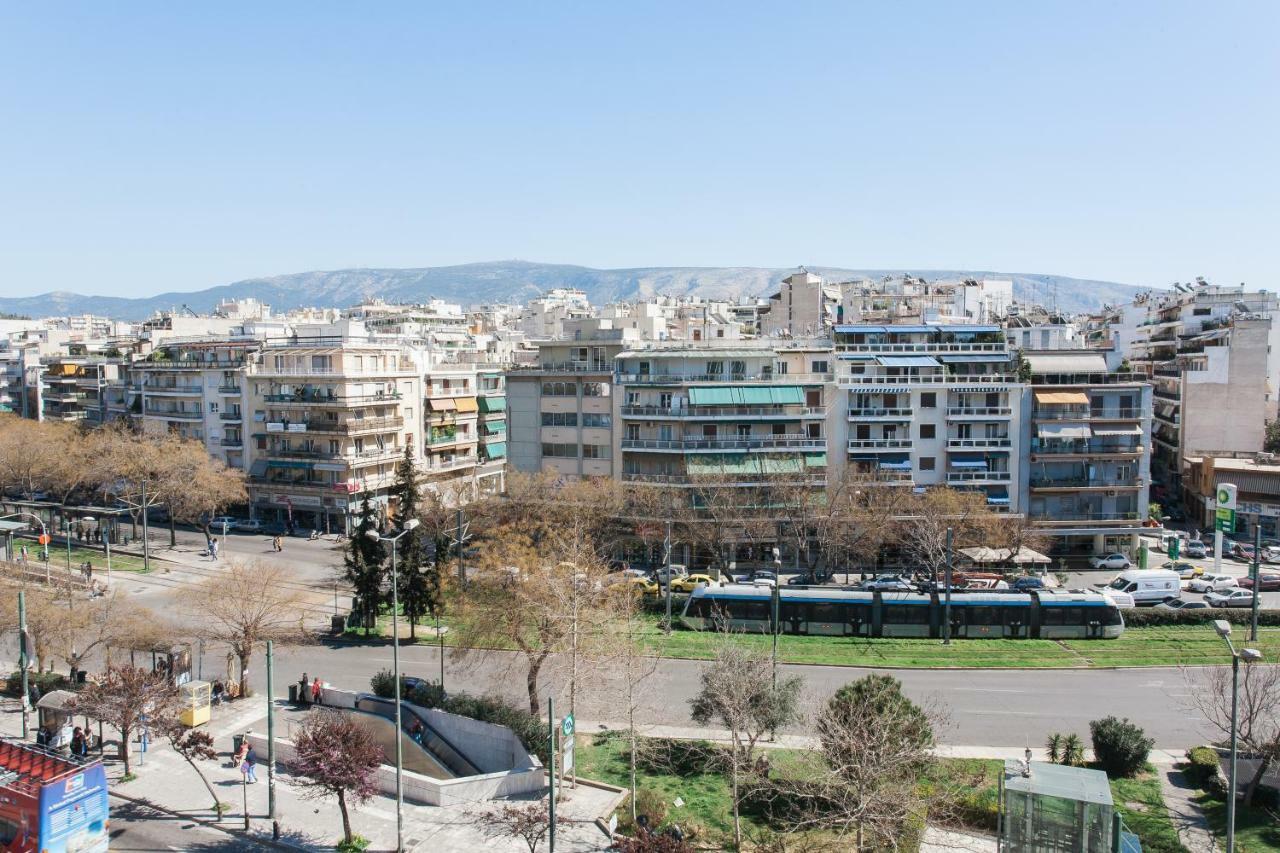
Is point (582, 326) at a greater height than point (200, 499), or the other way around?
point (582, 326)

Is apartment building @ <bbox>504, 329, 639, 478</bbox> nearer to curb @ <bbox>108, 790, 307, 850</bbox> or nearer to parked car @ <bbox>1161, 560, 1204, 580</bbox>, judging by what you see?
parked car @ <bbox>1161, 560, 1204, 580</bbox>

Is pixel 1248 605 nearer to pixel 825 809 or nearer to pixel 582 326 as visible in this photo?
pixel 825 809

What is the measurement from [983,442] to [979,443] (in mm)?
234

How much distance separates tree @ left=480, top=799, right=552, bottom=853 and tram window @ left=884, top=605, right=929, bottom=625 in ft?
63.4

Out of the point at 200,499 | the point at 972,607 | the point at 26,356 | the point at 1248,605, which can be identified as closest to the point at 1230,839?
the point at 972,607

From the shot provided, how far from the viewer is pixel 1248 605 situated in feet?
130

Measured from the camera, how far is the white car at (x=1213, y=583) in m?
41.1

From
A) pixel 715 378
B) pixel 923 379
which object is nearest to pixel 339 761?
pixel 715 378

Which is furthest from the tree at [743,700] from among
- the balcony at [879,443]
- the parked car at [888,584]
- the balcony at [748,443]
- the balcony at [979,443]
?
the balcony at [979,443]

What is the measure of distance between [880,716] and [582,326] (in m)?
37.1

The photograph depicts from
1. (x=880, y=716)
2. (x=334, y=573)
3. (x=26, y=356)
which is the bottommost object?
(x=334, y=573)

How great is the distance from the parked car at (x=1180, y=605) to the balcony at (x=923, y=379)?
14.4 metres

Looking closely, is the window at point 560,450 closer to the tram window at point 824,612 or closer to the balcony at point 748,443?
the balcony at point 748,443

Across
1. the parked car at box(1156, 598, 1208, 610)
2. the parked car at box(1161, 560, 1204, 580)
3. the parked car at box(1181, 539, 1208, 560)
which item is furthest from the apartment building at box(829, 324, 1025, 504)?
the parked car at box(1156, 598, 1208, 610)
